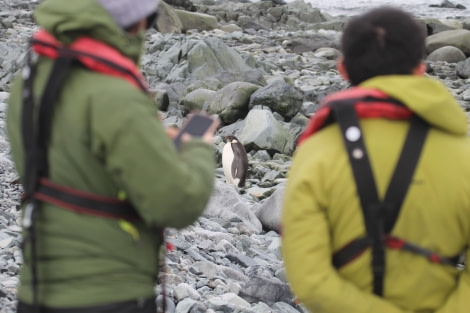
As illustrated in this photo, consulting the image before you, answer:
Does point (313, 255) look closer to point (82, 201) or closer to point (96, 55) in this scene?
point (82, 201)

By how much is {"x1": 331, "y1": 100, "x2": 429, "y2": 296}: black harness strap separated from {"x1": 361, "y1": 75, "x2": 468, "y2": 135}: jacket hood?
0.06 m

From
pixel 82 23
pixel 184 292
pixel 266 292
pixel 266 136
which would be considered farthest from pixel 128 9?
pixel 266 136

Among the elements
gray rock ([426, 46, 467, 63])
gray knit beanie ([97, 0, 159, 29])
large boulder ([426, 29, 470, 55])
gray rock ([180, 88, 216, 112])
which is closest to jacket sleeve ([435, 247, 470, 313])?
gray knit beanie ([97, 0, 159, 29])

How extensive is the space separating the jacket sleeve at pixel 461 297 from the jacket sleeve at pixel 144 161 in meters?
0.87

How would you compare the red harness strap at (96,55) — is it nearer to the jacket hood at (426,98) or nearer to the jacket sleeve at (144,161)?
the jacket sleeve at (144,161)

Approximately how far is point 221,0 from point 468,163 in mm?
45115

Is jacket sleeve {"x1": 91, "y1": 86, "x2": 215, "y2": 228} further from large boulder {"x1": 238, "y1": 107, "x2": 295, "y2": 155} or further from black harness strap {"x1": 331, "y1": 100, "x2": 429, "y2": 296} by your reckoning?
large boulder {"x1": 238, "y1": 107, "x2": 295, "y2": 155}

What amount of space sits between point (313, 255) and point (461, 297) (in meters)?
0.51

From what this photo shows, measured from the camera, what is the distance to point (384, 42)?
2355 millimetres

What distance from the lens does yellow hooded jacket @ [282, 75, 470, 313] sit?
231cm

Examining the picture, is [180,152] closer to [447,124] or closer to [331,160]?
[331,160]

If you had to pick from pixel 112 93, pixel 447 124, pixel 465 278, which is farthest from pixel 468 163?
pixel 112 93

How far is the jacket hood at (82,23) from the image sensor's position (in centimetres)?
223

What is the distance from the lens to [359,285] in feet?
7.89
